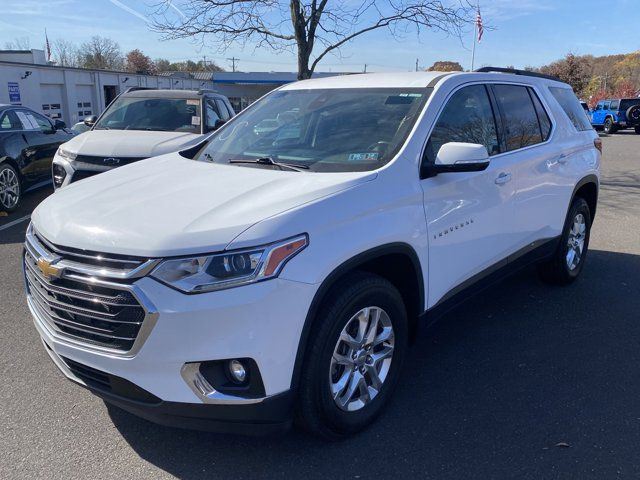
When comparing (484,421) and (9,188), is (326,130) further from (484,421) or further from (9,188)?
(9,188)

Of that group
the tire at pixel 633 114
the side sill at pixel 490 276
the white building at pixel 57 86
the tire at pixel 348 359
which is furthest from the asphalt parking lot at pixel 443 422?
the tire at pixel 633 114

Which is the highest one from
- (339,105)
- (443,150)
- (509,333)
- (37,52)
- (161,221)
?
(37,52)

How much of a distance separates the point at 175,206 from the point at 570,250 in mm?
4104

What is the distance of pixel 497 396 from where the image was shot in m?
3.42

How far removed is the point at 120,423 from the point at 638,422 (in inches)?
114

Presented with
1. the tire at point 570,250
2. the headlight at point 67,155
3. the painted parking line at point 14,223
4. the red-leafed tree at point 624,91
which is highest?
the red-leafed tree at point 624,91

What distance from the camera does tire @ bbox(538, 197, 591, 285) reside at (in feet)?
17.1

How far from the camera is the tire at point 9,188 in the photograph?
8282 mm

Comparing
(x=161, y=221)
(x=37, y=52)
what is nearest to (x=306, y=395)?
(x=161, y=221)

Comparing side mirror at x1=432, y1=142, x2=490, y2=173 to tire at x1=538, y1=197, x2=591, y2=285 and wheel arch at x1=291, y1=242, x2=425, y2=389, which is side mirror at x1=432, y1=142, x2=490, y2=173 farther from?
tire at x1=538, y1=197, x2=591, y2=285

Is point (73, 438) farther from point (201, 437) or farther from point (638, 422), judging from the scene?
point (638, 422)

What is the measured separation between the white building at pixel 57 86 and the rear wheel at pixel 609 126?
27.3 m

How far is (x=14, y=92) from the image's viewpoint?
22.2m

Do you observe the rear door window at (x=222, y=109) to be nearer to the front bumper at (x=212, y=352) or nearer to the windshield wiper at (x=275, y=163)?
the windshield wiper at (x=275, y=163)
